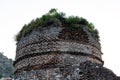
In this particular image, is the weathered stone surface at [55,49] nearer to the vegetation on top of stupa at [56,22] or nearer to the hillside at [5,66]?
the vegetation on top of stupa at [56,22]

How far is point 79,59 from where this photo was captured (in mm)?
10867

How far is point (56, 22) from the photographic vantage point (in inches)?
452

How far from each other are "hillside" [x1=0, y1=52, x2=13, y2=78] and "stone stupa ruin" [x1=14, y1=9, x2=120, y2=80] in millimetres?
26643

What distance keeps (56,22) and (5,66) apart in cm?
3223

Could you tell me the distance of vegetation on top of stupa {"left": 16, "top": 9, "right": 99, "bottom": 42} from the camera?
1156 centimetres

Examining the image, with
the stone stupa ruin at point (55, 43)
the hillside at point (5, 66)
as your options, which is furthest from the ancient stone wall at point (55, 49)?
the hillside at point (5, 66)

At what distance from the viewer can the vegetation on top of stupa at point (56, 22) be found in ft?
37.9

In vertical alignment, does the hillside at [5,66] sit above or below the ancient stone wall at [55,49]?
above

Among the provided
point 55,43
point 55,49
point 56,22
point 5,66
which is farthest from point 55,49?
point 5,66

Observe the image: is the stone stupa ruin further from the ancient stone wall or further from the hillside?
the hillside

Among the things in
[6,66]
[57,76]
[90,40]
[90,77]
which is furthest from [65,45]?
[6,66]

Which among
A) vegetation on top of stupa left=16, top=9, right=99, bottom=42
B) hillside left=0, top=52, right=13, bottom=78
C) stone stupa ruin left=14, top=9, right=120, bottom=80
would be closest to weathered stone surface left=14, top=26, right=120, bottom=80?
stone stupa ruin left=14, top=9, right=120, bottom=80

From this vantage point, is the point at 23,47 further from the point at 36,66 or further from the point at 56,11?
the point at 56,11

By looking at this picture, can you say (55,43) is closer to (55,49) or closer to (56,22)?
(55,49)
